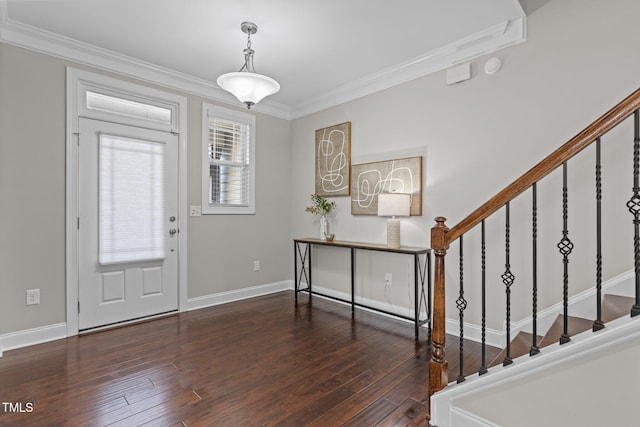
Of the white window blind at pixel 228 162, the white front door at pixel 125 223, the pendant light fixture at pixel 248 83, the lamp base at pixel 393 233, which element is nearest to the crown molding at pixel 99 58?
the white window blind at pixel 228 162

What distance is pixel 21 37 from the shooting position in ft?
8.82

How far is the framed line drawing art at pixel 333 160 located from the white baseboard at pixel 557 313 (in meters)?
1.95

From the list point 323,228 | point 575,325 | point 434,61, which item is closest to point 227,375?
point 323,228

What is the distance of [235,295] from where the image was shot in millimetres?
4121

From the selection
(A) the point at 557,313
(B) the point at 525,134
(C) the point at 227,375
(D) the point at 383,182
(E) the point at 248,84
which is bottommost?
(C) the point at 227,375

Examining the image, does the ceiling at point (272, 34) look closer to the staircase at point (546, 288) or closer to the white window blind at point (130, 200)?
the white window blind at point (130, 200)

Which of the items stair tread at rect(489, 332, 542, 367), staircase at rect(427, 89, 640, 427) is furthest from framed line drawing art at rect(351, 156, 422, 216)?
stair tread at rect(489, 332, 542, 367)

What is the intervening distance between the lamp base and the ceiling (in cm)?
149

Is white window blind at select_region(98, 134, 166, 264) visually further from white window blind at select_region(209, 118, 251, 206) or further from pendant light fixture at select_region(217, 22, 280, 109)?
pendant light fixture at select_region(217, 22, 280, 109)

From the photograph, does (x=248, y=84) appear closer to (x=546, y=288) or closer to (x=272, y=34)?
(x=272, y=34)

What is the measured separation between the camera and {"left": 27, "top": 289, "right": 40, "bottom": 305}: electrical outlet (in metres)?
2.76

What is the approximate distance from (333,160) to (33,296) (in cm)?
325

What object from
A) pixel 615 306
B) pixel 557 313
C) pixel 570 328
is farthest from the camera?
pixel 557 313

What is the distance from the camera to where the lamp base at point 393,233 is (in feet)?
10.6
